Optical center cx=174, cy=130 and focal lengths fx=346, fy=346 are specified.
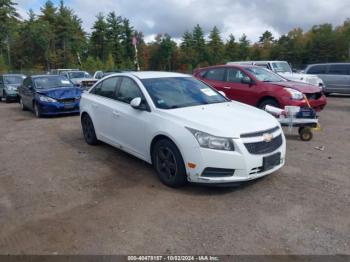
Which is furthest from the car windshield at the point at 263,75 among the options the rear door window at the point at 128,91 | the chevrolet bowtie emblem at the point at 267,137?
the chevrolet bowtie emblem at the point at 267,137

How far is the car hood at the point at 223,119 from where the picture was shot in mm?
4543

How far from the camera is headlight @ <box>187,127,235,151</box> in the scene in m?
4.46

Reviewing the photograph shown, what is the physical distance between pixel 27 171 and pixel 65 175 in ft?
2.60

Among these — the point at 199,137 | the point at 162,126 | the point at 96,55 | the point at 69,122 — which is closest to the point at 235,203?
the point at 199,137

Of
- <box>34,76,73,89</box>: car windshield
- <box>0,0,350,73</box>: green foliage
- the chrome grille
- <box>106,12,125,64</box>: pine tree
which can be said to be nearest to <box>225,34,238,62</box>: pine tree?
<box>0,0,350,73</box>: green foliage

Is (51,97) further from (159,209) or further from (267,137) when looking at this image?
(267,137)

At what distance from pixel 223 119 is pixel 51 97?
8679 millimetres

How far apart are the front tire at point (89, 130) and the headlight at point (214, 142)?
3.37 m

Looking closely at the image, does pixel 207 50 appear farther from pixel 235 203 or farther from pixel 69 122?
pixel 235 203

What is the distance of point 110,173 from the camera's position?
574 cm

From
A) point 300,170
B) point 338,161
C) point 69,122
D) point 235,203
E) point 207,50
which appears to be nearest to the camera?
point 235,203

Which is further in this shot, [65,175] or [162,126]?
[65,175]

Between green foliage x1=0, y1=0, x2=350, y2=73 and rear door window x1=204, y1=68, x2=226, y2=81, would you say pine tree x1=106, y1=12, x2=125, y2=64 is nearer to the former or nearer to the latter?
green foliage x1=0, y1=0, x2=350, y2=73

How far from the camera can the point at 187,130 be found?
4629 millimetres
